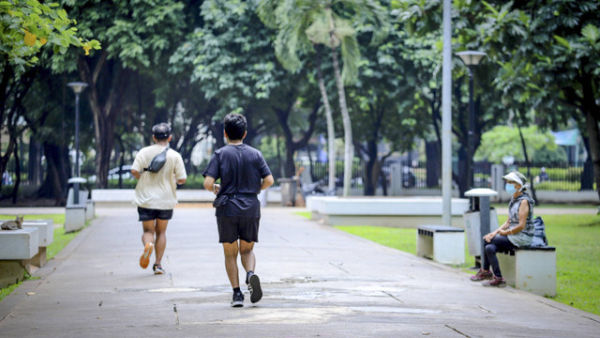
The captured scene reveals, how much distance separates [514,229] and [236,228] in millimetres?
3737

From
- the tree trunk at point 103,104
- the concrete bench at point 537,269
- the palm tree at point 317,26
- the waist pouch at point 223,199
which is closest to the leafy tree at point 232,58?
the tree trunk at point 103,104

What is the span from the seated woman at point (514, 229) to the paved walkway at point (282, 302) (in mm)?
373

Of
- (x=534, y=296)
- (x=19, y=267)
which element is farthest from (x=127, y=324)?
(x=534, y=296)

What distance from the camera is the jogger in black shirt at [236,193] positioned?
809 cm

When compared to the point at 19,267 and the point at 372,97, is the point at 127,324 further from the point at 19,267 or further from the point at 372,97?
the point at 372,97

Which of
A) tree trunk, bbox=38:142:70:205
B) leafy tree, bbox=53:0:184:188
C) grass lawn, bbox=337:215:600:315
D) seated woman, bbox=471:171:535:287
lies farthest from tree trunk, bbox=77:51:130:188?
seated woman, bbox=471:171:535:287

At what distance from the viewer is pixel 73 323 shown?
7234 millimetres

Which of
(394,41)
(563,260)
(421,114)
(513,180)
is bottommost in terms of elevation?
(563,260)

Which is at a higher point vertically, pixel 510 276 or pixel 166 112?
pixel 166 112

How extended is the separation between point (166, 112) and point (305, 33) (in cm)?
1736

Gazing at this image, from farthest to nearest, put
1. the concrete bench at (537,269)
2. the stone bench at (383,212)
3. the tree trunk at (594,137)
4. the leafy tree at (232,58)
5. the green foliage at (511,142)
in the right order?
the green foliage at (511,142), the leafy tree at (232,58), the tree trunk at (594,137), the stone bench at (383,212), the concrete bench at (537,269)

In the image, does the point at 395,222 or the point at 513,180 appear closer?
the point at 513,180

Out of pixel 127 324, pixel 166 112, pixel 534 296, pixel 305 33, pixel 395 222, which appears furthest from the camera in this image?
pixel 166 112

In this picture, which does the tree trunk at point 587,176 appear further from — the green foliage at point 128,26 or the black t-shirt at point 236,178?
the black t-shirt at point 236,178
